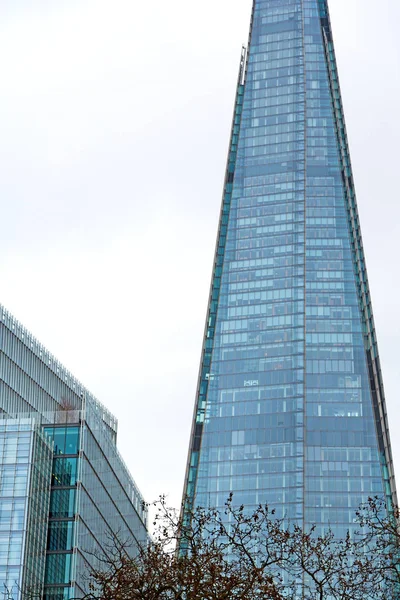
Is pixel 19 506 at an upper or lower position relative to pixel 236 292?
lower

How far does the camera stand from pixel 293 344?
7259 inches

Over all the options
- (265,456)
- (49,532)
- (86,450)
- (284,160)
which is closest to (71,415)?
(86,450)

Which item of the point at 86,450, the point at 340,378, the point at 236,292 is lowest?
the point at 86,450

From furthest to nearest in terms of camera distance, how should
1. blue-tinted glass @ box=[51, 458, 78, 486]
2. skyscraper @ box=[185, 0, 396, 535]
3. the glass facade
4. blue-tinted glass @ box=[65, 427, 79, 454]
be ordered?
skyscraper @ box=[185, 0, 396, 535]
blue-tinted glass @ box=[65, 427, 79, 454]
blue-tinted glass @ box=[51, 458, 78, 486]
the glass facade

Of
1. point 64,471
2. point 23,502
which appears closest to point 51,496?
point 64,471

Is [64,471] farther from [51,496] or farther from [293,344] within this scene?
[293,344]

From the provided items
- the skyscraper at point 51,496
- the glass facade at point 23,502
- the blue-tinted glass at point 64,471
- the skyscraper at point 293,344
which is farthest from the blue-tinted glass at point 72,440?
the skyscraper at point 293,344

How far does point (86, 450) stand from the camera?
113m

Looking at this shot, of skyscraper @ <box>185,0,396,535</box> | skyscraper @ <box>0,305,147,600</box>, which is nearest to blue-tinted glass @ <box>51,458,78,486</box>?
skyscraper @ <box>0,305,147,600</box>

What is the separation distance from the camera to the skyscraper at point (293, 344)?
574ft

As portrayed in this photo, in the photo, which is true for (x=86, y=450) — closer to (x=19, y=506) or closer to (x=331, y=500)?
(x=19, y=506)

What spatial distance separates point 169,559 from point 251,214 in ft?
501

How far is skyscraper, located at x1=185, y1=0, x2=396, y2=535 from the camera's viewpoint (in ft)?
574

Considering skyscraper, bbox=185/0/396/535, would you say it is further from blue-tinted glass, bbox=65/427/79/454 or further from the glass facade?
the glass facade
